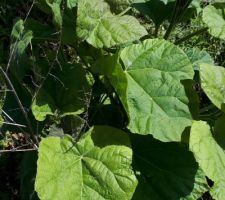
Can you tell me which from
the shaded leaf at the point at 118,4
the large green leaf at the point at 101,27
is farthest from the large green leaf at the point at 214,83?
the shaded leaf at the point at 118,4

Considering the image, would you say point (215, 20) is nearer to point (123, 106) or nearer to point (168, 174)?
point (123, 106)

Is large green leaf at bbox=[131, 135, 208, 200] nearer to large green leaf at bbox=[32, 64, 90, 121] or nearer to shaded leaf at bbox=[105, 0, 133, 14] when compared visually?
large green leaf at bbox=[32, 64, 90, 121]

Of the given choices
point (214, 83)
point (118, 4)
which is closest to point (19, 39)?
point (118, 4)

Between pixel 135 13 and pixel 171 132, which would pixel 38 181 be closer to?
pixel 171 132

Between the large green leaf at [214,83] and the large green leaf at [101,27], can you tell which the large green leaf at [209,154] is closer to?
the large green leaf at [214,83]

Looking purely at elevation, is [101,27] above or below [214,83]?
above

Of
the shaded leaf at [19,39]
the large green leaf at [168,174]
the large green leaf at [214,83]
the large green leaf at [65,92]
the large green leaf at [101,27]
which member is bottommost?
the large green leaf at [168,174]

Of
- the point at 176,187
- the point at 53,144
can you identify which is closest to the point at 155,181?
the point at 176,187
